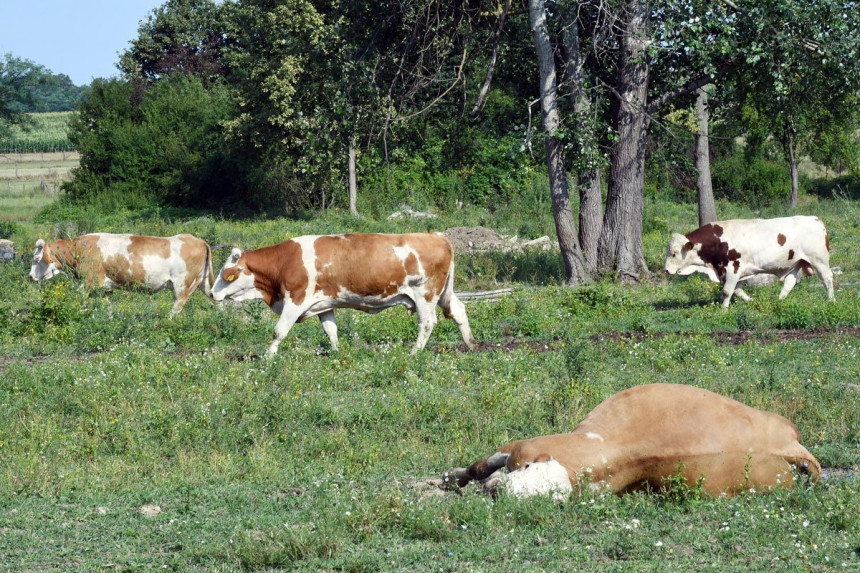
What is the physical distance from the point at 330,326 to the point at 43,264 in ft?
25.8

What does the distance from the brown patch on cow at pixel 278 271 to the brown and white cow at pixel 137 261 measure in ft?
14.8

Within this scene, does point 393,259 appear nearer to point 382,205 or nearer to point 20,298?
point 20,298

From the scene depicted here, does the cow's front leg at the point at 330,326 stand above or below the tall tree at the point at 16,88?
below

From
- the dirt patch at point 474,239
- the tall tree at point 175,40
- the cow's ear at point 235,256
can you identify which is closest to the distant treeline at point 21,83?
the dirt patch at point 474,239

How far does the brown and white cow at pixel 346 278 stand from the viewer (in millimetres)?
13711

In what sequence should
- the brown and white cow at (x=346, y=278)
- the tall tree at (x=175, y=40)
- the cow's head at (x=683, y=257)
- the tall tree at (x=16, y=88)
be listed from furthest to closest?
the tall tree at (x=175, y=40) → the tall tree at (x=16, y=88) → the cow's head at (x=683, y=257) → the brown and white cow at (x=346, y=278)

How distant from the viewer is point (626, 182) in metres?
21.0

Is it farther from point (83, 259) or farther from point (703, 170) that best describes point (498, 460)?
point (703, 170)

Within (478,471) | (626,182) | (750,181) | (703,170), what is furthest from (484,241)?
(478,471)

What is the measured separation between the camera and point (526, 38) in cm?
2200

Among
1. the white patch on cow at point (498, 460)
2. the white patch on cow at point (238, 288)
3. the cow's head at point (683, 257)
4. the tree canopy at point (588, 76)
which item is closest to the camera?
the white patch on cow at point (498, 460)

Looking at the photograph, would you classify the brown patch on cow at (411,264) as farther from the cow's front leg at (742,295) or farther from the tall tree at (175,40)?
the tall tree at (175,40)

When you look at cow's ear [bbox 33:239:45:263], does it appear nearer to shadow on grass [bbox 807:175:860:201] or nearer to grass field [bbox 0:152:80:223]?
grass field [bbox 0:152:80:223]

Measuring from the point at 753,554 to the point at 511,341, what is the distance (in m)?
8.51
